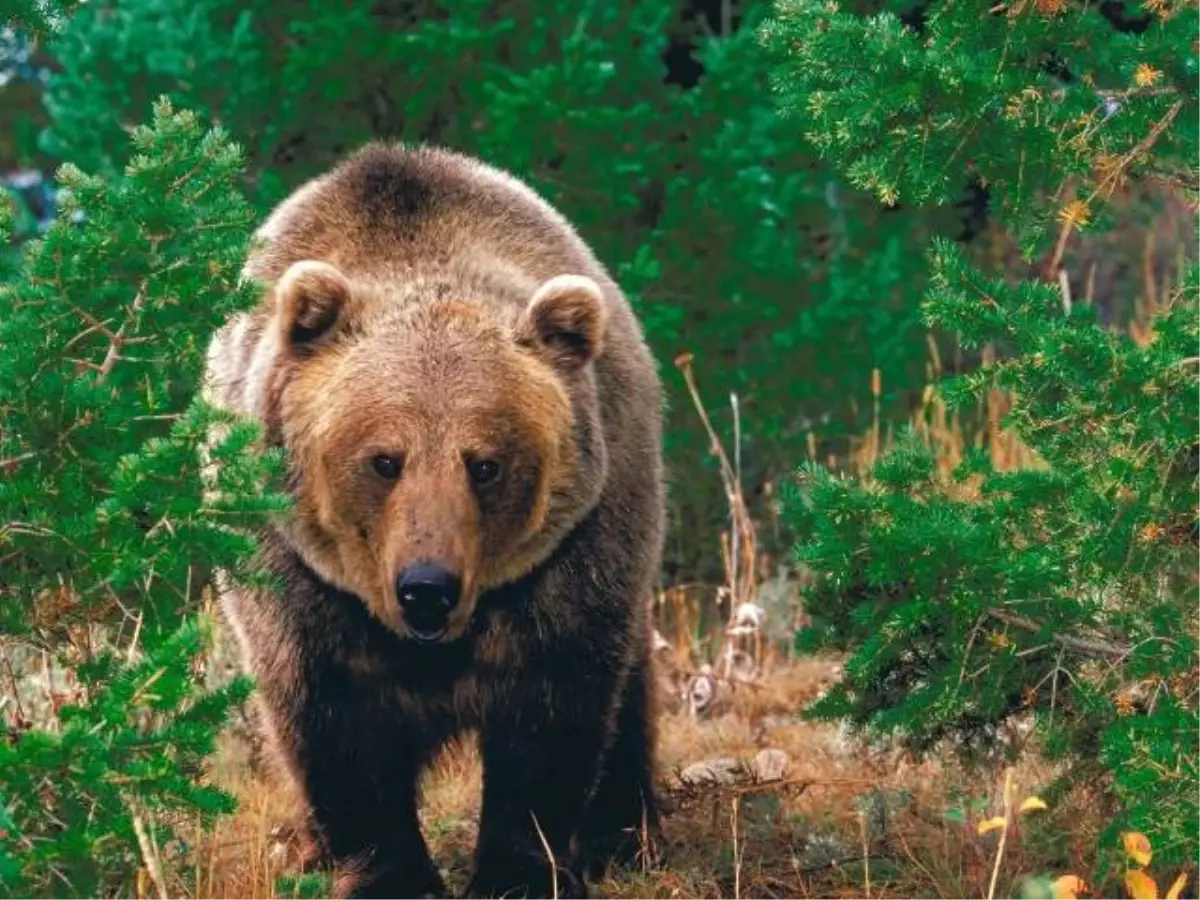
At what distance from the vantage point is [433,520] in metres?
4.46

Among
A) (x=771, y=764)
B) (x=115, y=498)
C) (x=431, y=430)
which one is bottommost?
(x=771, y=764)

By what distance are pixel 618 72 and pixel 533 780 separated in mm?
4165

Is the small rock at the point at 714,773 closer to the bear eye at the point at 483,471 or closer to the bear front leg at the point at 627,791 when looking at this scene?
the bear front leg at the point at 627,791

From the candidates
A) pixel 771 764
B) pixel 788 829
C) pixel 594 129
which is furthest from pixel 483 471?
pixel 594 129

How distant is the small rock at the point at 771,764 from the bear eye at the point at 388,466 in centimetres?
195

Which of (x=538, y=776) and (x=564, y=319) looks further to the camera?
(x=538, y=776)

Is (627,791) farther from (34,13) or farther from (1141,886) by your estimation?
(34,13)

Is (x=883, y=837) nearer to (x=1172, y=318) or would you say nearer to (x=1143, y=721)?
(x=1143, y=721)

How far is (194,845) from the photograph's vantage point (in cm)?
464

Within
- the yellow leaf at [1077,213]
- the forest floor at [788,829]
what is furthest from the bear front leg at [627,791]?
the yellow leaf at [1077,213]

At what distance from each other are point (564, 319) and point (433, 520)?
0.72m

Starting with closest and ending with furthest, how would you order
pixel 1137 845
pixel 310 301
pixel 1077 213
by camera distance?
1. pixel 1137 845
2. pixel 1077 213
3. pixel 310 301

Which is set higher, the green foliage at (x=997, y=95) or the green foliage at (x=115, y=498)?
the green foliage at (x=997, y=95)

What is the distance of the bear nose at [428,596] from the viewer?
14.3 feet
